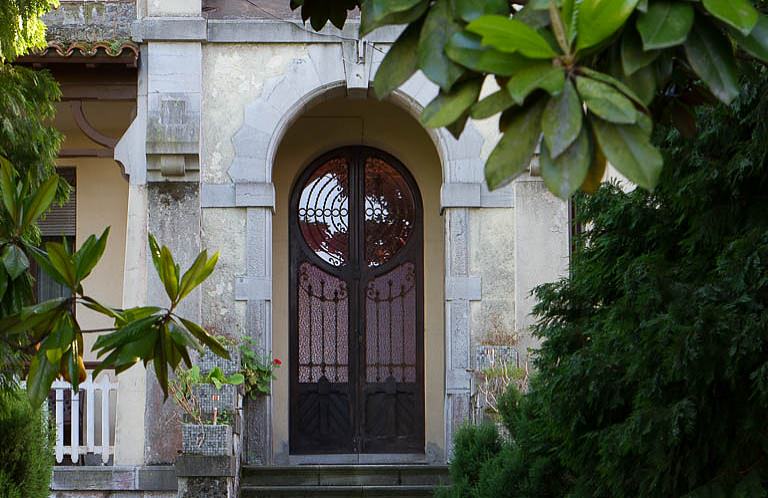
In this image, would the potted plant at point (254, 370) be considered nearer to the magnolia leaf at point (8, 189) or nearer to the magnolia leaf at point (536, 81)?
the magnolia leaf at point (8, 189)

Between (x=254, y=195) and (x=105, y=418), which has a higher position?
(x=254, y=195)

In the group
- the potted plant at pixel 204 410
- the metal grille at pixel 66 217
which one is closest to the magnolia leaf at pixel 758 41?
the potted plant at pixel 204 410

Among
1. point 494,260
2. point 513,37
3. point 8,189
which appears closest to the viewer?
point 513,37

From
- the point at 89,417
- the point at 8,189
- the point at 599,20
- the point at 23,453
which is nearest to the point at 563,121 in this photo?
the point at 599,20

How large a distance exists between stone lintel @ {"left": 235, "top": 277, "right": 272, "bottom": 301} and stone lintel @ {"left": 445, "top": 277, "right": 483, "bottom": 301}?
62.4 inches

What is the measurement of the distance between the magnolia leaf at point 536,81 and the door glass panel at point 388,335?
10963mm

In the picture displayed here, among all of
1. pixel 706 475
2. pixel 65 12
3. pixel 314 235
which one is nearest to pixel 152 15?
pixel 65 12

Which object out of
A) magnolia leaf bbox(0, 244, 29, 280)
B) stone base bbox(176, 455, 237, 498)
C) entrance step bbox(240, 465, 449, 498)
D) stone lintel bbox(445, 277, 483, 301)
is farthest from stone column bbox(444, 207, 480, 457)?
magnolia leaf bbox(0, 244, 29, 280)

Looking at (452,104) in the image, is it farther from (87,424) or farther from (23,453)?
(87,424)

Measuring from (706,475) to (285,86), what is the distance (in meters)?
6.80

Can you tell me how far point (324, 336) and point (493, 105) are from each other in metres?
10.9

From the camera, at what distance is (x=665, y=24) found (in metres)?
2.04

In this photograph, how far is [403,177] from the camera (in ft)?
42.9

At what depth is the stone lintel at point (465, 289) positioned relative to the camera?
37.0ft
